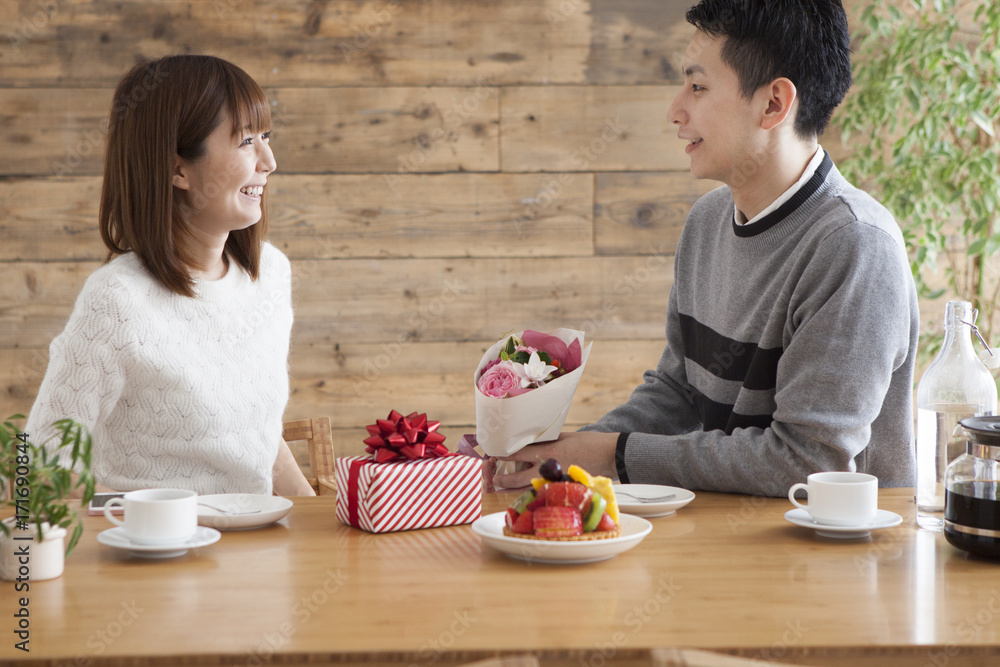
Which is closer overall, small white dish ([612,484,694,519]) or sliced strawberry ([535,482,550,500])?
sliced strawberry ([535,482,550,500])

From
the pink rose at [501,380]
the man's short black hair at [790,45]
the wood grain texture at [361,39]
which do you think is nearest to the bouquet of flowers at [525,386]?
the pink rose at [501,380]

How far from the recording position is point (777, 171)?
1.59 metres

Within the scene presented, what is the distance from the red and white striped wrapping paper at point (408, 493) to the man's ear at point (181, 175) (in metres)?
0.64

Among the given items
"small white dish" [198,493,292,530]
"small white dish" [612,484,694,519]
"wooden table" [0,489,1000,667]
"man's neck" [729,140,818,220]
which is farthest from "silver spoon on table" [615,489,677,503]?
"man's neck" [729,140,818,220]

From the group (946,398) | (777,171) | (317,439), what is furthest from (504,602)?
(317,439)

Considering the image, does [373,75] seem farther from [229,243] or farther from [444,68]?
[229,243]

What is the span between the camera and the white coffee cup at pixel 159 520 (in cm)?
109

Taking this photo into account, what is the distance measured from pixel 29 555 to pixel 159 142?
0.78 m

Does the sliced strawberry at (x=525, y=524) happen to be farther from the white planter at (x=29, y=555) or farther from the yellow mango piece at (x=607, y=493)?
the white planter at (x=29, y=555)

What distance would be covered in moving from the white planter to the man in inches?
26.6

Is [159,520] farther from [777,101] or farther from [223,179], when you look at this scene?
[777,101]

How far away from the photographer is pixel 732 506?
4.40 ft

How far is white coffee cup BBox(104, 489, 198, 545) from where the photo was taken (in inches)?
42.8

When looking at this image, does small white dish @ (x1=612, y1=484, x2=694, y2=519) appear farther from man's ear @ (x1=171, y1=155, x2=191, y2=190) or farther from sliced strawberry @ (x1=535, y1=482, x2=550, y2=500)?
man's ear @ (x1=171, y1=155, x2=191, y2=190)
